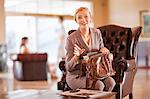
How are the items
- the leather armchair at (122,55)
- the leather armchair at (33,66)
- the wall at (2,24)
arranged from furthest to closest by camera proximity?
the wall at (2,24) < the leather armchair at (33,66) < the leather armchair at (122,55)

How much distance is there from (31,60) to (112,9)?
532 cm

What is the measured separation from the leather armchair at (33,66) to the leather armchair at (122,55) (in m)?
3.82

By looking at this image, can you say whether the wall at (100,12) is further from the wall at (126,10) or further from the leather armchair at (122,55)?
the leather armchair at (122,55)

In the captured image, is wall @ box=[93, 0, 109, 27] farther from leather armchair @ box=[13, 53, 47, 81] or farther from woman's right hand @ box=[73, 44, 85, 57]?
woman's right hand @ box=[73, 44, 85, 57]

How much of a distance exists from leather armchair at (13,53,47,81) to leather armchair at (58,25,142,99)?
382cm

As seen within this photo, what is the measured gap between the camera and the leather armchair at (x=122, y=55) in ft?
12.6

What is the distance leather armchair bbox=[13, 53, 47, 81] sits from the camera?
27.1 feet

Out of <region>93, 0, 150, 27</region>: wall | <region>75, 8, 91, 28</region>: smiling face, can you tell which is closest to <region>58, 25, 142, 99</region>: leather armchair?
<region>75, 8, 91, 28</region>: smiling face

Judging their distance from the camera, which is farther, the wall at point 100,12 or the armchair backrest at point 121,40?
the wall at point 100,12

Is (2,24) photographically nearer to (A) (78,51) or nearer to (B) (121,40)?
(B) (121,40)

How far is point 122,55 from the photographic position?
4441mm

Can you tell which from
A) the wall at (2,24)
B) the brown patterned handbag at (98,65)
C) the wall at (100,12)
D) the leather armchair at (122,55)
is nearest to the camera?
the brown patterned handbag at (98,65)

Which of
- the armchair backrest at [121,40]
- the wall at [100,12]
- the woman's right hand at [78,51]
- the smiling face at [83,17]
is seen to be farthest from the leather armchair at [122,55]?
the wall at [100,12]

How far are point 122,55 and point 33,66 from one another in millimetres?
4236
